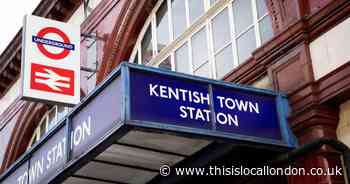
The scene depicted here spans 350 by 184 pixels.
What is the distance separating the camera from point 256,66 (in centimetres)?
1060

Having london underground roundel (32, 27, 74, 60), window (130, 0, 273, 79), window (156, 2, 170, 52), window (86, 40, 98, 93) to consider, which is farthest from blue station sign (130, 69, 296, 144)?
window (86, 40, 98, 93)

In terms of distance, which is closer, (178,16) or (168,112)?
(168,112)

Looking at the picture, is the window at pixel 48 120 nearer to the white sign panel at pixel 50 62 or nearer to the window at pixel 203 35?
the white sign panel at pixel 50 62

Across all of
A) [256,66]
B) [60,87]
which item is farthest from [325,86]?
[60,87]

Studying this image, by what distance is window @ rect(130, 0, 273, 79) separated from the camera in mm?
11633

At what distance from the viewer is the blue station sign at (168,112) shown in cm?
853

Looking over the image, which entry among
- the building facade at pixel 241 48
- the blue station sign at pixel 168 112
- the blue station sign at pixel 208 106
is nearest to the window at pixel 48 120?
the building facade at pixel 241 48

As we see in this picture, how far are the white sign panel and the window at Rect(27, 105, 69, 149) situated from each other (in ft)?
11.5

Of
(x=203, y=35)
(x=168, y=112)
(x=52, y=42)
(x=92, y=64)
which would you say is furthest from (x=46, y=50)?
(x=168, y=112)

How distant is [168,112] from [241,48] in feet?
11.6

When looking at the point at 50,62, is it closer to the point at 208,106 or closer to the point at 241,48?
the point at 241,48

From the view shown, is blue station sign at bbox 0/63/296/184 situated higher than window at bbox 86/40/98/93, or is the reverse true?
window at bbox 86/40/98/93

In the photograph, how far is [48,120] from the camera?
1939 centimetres

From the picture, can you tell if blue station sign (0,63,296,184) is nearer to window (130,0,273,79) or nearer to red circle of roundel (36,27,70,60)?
window (130,0,273,79)
